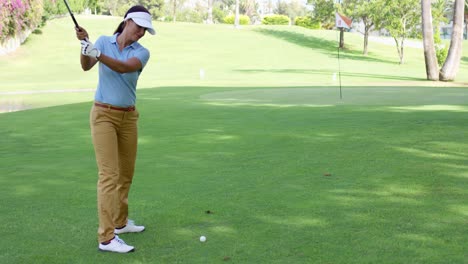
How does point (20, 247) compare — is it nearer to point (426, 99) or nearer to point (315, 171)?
point (315, 171)

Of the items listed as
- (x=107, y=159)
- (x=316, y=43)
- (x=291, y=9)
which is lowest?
(x=316, y=43)

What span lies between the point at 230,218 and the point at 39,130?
1031cm

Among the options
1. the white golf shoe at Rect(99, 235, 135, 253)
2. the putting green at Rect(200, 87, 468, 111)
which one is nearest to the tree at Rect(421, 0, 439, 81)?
the putting green at Rect(200, 87, 468, 111)

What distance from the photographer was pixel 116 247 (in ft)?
20.1

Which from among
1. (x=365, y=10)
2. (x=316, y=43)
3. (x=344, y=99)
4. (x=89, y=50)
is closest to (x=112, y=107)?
(x=89, y=50)

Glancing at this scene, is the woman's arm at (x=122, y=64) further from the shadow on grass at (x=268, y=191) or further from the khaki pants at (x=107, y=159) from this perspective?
the shadow on grass at (x=268, y=191)

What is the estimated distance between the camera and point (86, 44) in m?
5.57

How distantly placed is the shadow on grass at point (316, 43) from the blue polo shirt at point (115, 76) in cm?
5838

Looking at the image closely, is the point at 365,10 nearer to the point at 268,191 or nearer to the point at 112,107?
the point at 268,191

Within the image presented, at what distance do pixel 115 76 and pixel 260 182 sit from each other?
140 inches

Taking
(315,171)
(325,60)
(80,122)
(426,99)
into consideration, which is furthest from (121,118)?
(325,60)

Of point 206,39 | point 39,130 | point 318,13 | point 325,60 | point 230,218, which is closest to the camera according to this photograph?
point 230,218

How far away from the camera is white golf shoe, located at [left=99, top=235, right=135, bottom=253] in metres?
6.12

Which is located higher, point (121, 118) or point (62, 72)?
point (121, 118)
